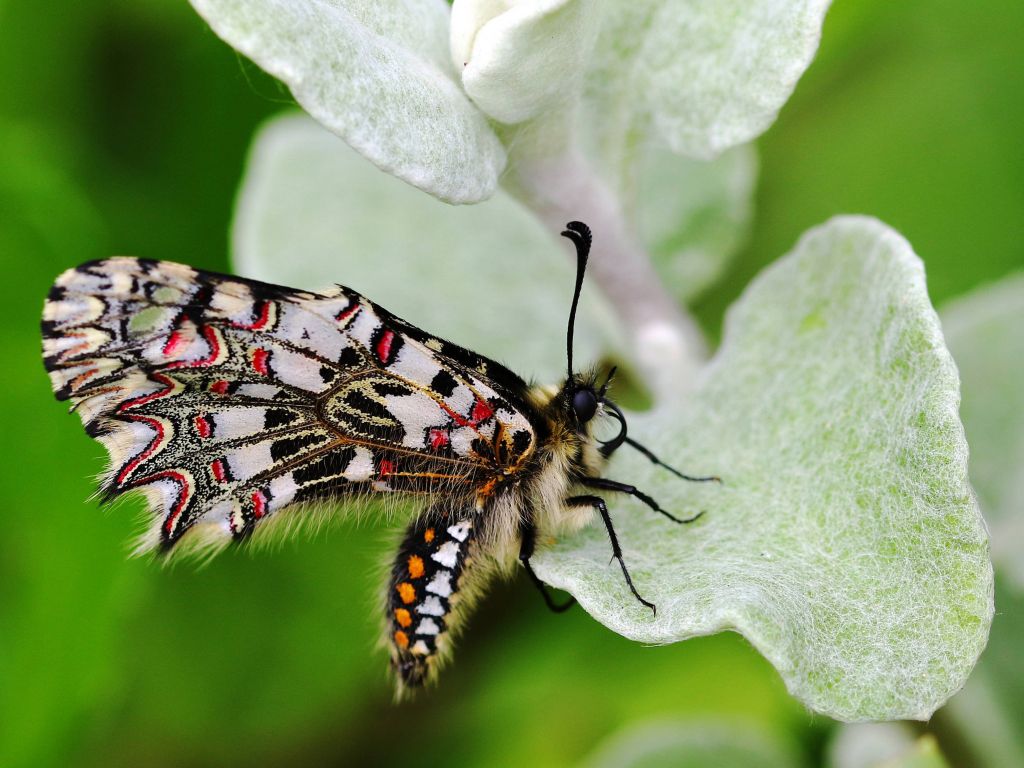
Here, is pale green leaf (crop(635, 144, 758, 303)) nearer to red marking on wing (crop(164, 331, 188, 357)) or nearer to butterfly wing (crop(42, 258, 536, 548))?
butterfly wing (crop(42, 258, 536, 548))

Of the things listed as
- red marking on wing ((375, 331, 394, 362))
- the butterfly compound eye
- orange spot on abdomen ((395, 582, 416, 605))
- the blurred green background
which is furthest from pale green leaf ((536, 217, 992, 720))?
the blurred green background

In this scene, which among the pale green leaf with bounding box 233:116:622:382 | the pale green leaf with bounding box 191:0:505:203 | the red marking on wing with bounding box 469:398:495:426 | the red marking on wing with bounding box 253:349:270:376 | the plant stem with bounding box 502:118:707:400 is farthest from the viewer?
the pale green leaf with bounding box 233:116:622:382

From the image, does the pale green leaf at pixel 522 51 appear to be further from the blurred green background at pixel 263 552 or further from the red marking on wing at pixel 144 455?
the blurred green background at pixel 263 552

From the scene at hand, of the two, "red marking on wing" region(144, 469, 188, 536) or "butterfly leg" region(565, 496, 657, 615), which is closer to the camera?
"butterfly leg" region(565, 496, 657, 615)

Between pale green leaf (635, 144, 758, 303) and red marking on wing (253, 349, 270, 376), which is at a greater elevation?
red marking on wing (253, 349, 270, 376)

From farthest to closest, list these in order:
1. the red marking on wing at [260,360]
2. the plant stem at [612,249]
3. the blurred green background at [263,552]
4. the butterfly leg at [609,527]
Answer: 1. the blurred green background at [263,552]
2. the plant stem at [612,249]
3. the red marking on wing at [260,360]
4. the butterfly leg at [609,527]

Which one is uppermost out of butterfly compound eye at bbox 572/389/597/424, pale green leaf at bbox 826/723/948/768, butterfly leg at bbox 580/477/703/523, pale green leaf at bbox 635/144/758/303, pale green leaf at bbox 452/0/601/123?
pale green leaf at bbox 452/0/601/123

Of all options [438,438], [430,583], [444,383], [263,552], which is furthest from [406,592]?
[263,552]

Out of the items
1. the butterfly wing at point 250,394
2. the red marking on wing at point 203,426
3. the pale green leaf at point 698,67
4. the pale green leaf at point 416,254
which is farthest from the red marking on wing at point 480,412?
the pale green leaf at point 416,254

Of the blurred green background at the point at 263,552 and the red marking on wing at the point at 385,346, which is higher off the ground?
the red marking on wing at the point at 385,346
